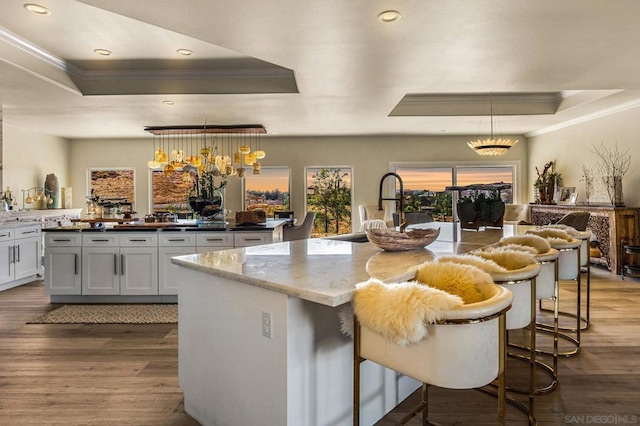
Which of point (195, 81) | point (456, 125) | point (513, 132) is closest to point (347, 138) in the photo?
point (456, 125)

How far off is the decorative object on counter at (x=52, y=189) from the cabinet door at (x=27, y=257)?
251 cm

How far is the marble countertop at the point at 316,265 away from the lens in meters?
1.52

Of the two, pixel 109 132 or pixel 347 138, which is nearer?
pixel 109 132

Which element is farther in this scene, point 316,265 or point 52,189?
point 52,189

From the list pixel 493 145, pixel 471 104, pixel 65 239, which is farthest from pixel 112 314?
pixel 471 104

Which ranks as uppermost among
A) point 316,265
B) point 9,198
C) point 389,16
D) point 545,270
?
point 389,16

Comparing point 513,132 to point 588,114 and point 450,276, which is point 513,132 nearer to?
point 588,114

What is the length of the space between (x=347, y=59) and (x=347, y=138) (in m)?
5.27

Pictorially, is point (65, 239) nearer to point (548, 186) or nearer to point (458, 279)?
point (458, 279)

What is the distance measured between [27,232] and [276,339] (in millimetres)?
5894

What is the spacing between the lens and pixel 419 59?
3.78m

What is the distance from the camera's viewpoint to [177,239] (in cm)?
452

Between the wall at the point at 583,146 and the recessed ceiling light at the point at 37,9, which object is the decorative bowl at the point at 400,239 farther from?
the wall at the point at 583,146

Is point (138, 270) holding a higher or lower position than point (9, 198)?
lower
